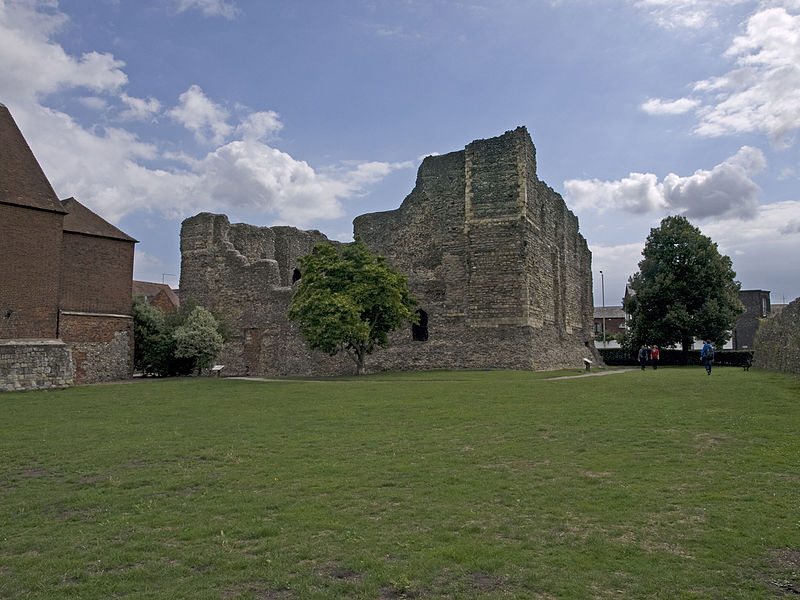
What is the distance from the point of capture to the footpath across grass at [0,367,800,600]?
16.0 ft

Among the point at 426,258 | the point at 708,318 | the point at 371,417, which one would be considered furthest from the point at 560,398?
the point at 708,318

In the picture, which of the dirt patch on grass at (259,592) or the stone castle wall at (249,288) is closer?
the dirt patch on grass at (259,592)

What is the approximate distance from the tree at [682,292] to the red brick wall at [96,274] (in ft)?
105

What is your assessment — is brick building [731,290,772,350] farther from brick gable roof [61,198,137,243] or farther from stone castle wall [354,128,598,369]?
brick gable roof [61,198,137,243]

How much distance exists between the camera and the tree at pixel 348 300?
86.5ft

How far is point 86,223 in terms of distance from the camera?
28406mm

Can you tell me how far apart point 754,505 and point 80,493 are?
7.66 m

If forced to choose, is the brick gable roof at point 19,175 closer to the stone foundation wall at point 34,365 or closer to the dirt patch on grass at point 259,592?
the stone foundation wall at point 34,365

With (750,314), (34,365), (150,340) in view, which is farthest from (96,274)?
(750,314)

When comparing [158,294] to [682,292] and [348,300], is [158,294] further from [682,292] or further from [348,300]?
[682,292]

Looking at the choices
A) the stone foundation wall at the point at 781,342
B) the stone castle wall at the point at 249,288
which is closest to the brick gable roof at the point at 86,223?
the stone castle wall at the point at 249,288

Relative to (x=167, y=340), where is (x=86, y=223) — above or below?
above

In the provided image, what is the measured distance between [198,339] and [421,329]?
1136 cm

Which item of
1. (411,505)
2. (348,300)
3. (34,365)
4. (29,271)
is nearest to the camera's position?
(411,505)
